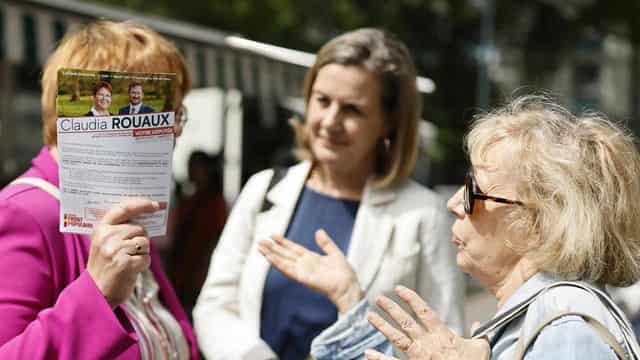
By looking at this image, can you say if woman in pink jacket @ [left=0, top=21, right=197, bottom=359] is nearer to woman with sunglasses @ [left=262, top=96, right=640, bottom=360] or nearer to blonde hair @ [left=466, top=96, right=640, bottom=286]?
woman with sunglasses @ [left=262, top=96, right=640, bottom=360]

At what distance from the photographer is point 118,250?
1.74 m

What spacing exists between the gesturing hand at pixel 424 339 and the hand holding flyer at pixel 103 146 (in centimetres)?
54

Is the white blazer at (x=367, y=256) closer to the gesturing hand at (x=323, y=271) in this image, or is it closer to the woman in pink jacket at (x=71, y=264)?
the gesturing hand at (x=323, y=271)

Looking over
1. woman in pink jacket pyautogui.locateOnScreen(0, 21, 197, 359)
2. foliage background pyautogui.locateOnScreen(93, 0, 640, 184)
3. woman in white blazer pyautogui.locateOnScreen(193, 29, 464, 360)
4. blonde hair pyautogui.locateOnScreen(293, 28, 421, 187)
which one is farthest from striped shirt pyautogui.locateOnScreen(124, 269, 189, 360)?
foliage background pyautogui.locateOnScreen(93, 0, 640, 184)

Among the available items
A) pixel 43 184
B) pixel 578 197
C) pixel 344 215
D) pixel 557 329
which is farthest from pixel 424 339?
pixel 344 215

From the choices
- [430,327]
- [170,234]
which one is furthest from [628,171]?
Result: [170,234]

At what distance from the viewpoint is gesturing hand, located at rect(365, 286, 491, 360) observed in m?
1.67

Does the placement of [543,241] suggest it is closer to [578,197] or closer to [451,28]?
[578,197]

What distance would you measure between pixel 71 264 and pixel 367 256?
100 cm

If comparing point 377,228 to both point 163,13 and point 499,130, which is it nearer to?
point 499,130

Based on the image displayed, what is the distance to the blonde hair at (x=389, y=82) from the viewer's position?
2742 millimetres

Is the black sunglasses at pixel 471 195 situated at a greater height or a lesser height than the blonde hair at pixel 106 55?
lesser

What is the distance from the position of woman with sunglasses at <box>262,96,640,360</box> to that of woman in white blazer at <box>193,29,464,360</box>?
2.40 ft

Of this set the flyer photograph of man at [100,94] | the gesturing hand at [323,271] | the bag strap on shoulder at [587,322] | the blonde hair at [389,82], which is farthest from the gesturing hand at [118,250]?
the blonde hair at [389,82]
